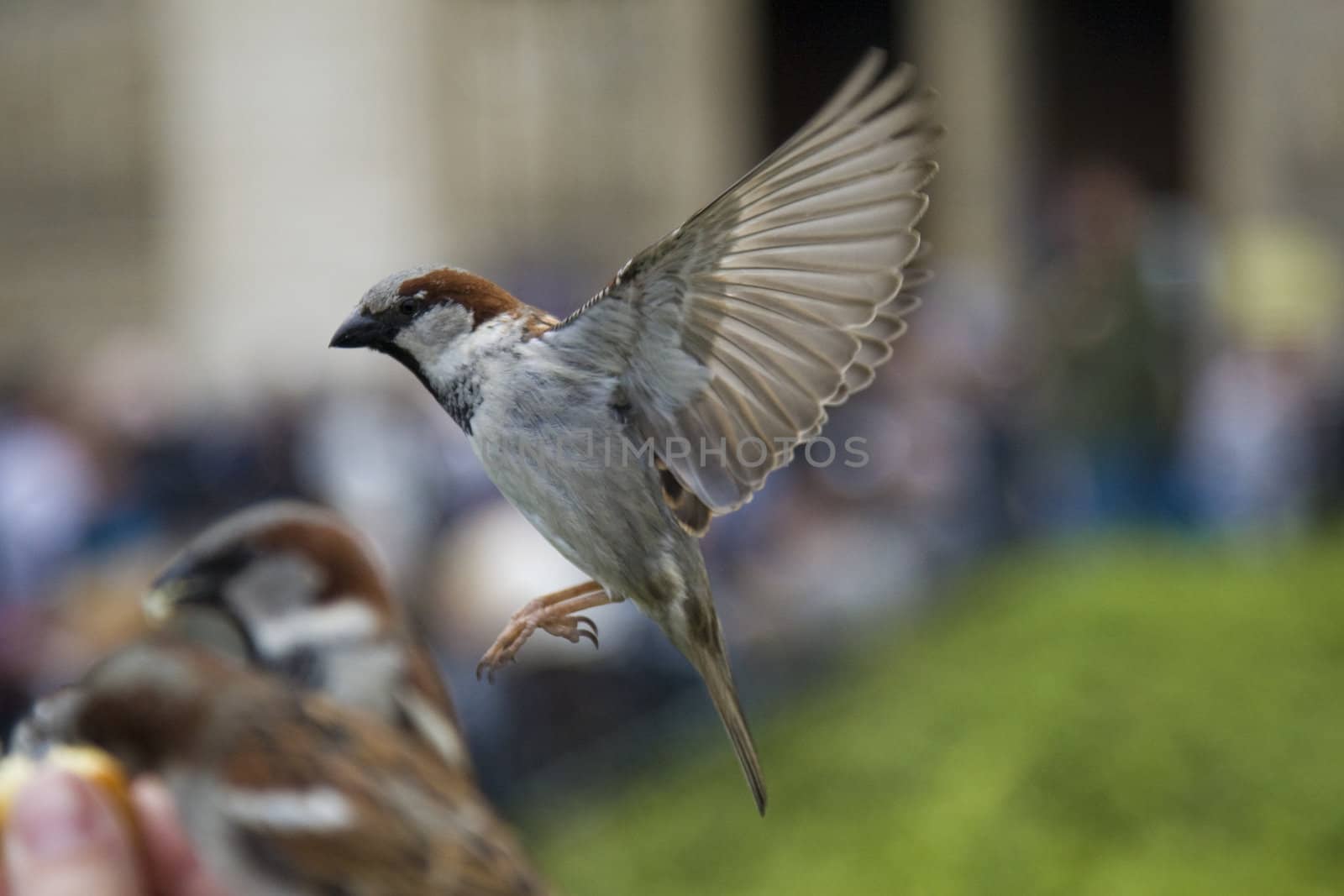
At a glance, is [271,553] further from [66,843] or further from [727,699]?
[727,699]

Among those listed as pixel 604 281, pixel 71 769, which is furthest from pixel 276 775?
pixel 604 281

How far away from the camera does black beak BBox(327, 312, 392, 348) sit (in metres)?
0.50

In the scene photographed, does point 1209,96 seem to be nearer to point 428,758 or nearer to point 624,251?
point 624,251

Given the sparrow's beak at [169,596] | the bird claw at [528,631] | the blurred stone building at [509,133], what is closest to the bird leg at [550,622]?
the bird claw at [528,631]

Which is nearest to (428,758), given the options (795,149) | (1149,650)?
(795,149)

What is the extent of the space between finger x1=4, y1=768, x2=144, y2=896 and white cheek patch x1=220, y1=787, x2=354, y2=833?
7 cm

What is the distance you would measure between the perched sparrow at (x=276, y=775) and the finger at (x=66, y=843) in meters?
0.03

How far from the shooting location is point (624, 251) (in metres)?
6.40

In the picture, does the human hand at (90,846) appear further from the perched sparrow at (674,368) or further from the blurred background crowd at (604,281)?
the perched sparrow at (674,368)

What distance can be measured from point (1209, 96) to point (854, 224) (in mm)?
9817

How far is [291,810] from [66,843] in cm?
13

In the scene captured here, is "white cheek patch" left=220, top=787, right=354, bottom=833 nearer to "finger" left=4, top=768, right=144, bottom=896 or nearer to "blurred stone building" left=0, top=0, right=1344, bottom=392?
"finger" left=4, top=768, right=144, bottom=896

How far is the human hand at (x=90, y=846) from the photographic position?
2.83ft

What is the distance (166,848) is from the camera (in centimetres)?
103
